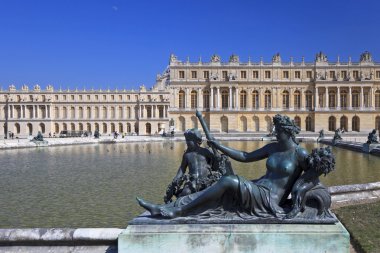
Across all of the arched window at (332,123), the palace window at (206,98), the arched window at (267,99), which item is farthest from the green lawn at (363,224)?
the arched window at (332,123)

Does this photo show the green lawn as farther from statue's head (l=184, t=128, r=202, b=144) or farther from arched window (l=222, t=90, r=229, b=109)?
arched window (l=222, t=90, r=229, b=109)

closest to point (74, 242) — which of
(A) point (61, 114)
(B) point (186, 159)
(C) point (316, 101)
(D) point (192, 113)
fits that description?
(B) point (186, 159)

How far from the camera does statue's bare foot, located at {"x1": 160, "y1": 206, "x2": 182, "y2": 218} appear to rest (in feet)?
16.5

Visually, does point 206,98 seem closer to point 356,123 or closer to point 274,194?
point 356,123

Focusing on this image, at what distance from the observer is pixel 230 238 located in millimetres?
4777

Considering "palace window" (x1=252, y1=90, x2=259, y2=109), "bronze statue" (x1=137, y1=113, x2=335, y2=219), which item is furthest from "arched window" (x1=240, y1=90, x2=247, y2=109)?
"bronze statue" (x1=137, y1=113, x2=335, y2=219)

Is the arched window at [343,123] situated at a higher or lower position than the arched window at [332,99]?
lower

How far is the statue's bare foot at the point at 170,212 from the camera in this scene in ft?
16.5

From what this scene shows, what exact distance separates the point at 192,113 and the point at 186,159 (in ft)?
202

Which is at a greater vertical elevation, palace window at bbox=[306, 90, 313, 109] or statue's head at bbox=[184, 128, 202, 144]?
palace window at bbox=[306, 90, 313, 109]

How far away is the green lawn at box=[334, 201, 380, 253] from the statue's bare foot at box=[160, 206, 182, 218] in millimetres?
2761

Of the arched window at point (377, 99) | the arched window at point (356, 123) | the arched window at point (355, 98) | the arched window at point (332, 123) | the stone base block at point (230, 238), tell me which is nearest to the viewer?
the stone base block at point (230, 238)

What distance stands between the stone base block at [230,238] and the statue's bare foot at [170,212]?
21cm

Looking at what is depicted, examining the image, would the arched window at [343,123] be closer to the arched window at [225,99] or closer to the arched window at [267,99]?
the arched window at [267,99]
